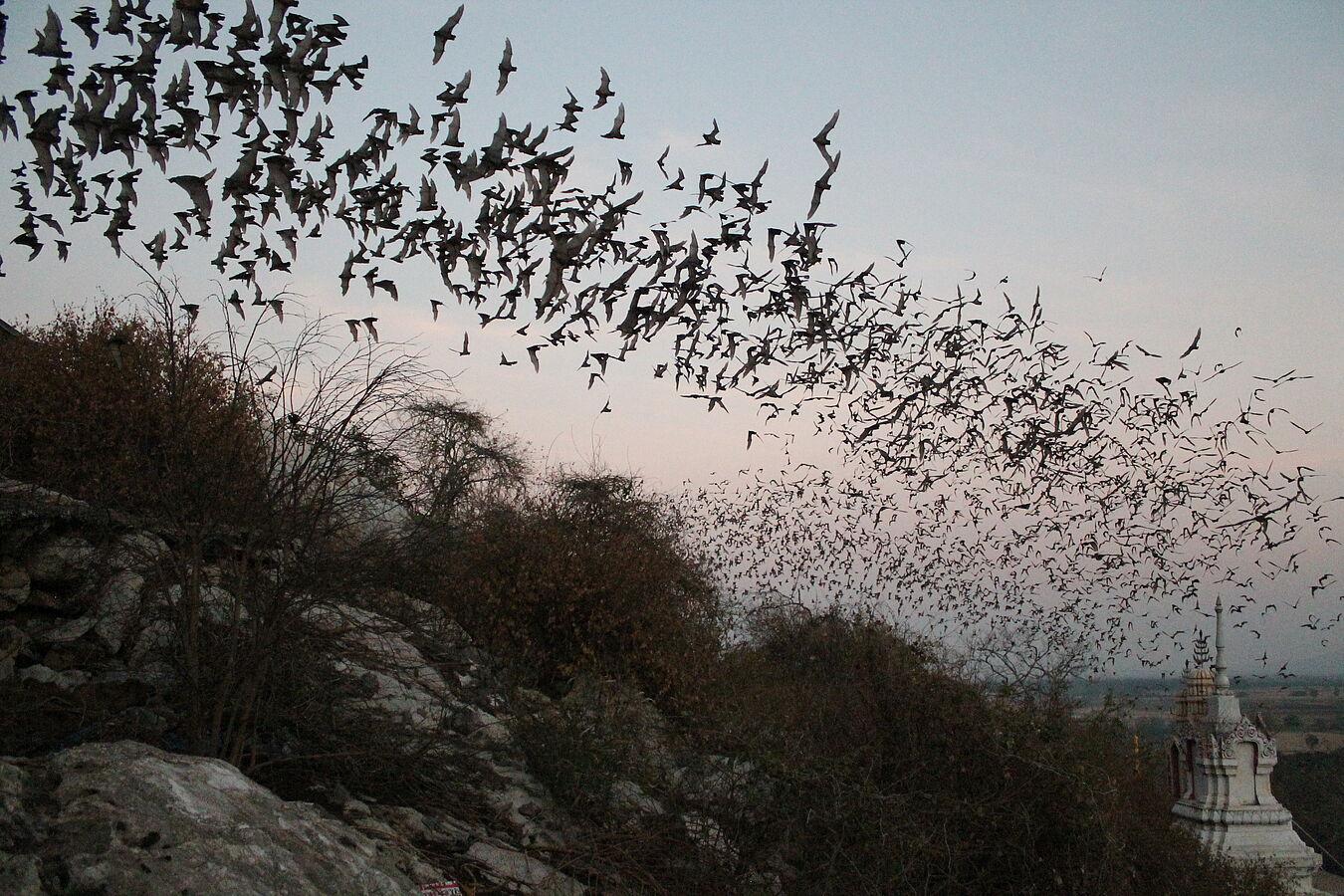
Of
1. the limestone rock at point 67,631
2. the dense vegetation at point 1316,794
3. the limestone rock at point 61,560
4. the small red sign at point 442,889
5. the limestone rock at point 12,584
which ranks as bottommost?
the dense vegetation at point 1316,794

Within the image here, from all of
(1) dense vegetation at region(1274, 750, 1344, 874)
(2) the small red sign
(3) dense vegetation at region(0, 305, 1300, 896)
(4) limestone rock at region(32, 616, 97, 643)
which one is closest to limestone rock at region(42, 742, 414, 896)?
(2) the small red sign

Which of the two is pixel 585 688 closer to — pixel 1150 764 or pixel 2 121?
pixel 1150 764

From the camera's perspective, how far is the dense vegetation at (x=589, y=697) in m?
4.75

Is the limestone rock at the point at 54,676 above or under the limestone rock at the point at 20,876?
above

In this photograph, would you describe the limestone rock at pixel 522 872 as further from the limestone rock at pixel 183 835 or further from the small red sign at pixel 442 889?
the limestone rock at pixel 183 835

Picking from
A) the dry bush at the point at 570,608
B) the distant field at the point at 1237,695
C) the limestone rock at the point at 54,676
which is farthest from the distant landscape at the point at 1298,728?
the limestone rock at the point at 54,676

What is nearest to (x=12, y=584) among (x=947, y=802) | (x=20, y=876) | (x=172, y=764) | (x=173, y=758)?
(x=173, y=758)

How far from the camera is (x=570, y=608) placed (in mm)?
8766

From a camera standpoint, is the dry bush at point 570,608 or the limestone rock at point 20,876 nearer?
the limestone rock at point 20,876

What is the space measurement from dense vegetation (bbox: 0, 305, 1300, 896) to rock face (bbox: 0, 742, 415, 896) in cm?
137

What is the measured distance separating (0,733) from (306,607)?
1.29 meters

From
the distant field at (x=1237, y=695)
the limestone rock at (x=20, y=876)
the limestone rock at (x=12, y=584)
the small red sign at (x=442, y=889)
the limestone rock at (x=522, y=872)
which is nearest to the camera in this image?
the limestone rock at (x=20, y=876)

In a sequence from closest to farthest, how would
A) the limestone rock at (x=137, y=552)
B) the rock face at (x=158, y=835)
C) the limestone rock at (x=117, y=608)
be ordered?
the rock face at (x=158, y=835), the limestone rock at (x=137, y=552), the limestone rock at (x=117, y=608)

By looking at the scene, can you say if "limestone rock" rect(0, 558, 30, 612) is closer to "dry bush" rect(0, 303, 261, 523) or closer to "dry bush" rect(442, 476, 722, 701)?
"dry bush" rect(0, 303, 261, 523)
